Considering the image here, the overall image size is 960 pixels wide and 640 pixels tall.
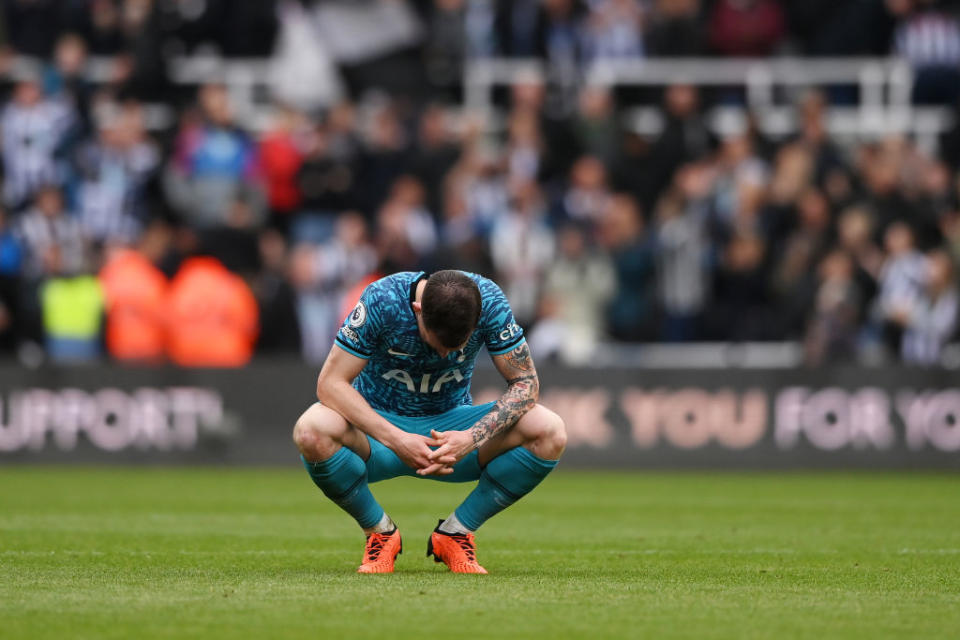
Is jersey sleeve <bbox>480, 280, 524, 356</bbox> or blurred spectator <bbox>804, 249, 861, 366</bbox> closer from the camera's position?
jersey sleeve <bbox>480, 280, 524, 356</bbox>

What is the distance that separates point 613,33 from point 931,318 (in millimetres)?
6107

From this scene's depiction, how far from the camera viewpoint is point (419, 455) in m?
8.27

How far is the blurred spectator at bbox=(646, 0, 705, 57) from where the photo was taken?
21.7m

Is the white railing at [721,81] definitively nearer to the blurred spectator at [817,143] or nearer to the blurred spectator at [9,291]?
the blurred spectator at [817,143]

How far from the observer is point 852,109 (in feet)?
72.8

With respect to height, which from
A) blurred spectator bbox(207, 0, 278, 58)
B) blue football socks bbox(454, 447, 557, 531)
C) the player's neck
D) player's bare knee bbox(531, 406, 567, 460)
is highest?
blurred spectator bbox(207, 0, 278, 58)

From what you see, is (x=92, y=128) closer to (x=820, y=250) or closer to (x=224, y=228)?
(x=224, y=228)

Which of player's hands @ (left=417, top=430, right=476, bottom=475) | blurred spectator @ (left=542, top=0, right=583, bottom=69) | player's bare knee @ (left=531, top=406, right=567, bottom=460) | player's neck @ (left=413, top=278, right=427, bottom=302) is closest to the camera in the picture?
player's hands @ (left=417, top=430, right=476, bottom=475)

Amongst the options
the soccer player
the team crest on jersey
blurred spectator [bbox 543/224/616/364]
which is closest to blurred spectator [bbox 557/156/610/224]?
blurred spectator [bbox 543/224/616/364]

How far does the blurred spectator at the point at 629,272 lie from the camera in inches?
742

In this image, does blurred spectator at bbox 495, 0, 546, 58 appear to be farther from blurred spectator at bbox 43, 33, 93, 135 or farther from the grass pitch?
the grass pitch

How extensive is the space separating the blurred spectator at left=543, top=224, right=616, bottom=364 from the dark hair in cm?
1062

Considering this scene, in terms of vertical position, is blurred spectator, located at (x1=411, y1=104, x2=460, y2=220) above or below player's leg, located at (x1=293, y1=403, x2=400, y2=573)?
above

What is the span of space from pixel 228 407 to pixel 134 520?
6.32 metres
